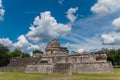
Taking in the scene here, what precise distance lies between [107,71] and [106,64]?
169cm

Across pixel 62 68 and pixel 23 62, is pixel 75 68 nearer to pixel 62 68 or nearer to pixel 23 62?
pixel 62 68

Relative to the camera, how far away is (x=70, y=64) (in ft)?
193

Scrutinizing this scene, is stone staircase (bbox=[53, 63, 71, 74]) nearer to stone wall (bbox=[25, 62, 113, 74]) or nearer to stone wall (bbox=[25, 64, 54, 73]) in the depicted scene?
stone wall (bbox=[25, 62, 113, 74])

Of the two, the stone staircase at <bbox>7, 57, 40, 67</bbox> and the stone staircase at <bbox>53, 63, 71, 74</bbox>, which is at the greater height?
the stone staircase at <bbox>7, 57, 40, 67</bbox>

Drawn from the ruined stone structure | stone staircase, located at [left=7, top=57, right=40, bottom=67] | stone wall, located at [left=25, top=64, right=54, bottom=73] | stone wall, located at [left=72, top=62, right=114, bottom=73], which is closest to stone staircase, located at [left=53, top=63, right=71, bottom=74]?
the ruined stone structure

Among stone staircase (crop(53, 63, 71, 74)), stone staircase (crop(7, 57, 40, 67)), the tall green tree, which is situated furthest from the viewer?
the tall green tree

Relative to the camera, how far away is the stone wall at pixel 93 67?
184ft

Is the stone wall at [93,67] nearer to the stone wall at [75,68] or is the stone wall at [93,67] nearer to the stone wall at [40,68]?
the stone wall at [75,68]

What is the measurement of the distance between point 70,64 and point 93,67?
5553mm

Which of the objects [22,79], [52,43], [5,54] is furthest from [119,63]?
[22,79]

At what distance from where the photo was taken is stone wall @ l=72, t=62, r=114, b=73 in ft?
184

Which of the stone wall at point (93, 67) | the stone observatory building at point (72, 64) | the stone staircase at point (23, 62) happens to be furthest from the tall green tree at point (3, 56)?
the stone wall at point (93, 67)

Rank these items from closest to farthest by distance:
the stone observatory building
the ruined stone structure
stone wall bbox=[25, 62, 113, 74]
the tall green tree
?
stone wall bbox=[25, 62, 113, 74], the stone observatory building, the ruined stone structure, the tall green tree

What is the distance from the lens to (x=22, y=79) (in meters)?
40.3
